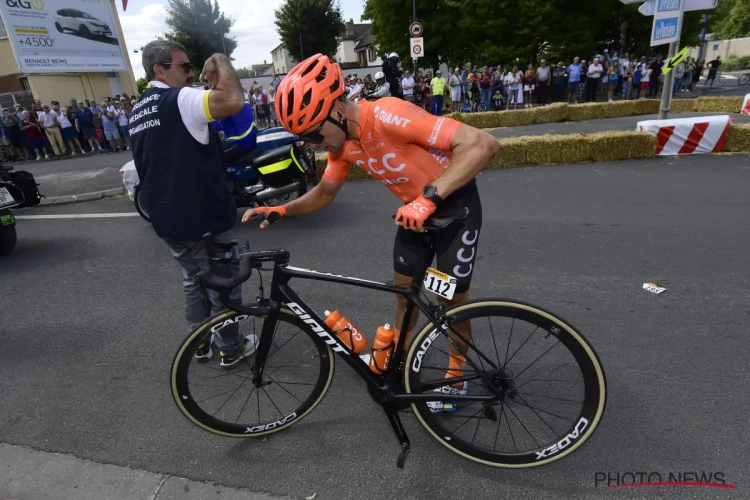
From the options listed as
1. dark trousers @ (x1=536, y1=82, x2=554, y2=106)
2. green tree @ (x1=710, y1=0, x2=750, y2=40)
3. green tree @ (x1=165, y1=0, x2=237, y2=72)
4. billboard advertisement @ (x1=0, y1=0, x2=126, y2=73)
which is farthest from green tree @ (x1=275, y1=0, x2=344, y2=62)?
green tree @ (x1=710, y1=0, x2=750, y2=40)

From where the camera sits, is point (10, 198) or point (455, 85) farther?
point (455, 85)

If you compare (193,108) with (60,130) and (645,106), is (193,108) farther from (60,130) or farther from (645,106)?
(645,106)

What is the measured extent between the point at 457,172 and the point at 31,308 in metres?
4.49

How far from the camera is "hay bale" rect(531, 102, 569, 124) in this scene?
15664 mm

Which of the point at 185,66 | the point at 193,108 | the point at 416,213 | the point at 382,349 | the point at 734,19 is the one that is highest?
the point at 734,19

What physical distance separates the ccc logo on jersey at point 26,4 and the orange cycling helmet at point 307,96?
23.7 metres

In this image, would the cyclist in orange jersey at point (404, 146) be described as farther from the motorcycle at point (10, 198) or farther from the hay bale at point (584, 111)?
the hay bale at point (584, 111)

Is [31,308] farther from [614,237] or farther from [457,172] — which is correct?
[614,237]

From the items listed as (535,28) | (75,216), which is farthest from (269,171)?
(535,28)

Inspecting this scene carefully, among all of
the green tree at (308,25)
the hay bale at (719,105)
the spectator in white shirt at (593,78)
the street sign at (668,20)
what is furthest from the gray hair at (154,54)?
the green tree at (308,25)

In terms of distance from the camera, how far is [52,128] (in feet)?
51.2

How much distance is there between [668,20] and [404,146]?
10473mm

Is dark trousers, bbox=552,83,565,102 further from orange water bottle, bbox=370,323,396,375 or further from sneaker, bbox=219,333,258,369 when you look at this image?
orange water bottle, bbox=370,323,396,375

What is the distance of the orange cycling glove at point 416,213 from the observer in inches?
75.6
